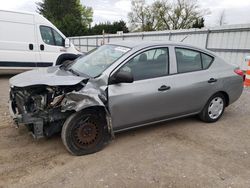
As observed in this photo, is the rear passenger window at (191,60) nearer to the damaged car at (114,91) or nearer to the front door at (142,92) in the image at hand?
the damaged car at (114,91)

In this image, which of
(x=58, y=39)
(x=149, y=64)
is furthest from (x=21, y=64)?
(x=149, y=64)

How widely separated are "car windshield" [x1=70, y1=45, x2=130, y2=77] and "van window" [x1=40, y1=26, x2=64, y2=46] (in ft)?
15.8

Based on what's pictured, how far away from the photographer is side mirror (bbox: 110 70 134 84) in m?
3.18

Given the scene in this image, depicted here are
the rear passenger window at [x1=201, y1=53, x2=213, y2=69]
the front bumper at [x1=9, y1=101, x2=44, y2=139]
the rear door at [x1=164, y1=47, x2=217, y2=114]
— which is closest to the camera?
the front bumper at [x1=9, y1=101, x2=44, y2=139]

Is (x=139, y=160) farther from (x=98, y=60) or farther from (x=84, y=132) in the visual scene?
(x=98, y=60)

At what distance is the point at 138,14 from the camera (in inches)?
1587

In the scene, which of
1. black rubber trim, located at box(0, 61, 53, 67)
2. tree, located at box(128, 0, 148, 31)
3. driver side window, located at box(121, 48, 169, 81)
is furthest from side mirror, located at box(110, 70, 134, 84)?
tree, located at box(128, 0, 148, 31)

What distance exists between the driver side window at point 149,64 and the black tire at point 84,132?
0.87 metres

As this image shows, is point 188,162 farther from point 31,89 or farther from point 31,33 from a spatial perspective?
point 31,33

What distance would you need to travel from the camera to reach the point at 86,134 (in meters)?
3.15

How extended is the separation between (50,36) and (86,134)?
6.36 meters

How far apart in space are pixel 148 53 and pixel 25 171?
2480 mm

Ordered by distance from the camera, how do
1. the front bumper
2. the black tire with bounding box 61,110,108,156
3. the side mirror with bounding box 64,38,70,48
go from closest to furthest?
the front bumper
the black tire with bounding box 61,110,108,156
the side mirror with bounding box 64,38,70,48

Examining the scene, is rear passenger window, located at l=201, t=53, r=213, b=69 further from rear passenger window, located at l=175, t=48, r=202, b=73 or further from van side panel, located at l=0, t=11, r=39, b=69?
van side panel, located at l=0, t=11, r=39, b=69
